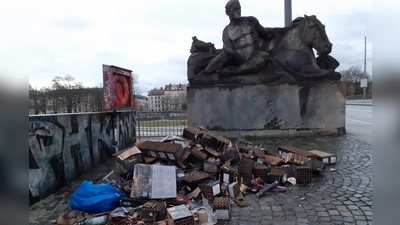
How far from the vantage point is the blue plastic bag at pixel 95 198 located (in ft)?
12.3

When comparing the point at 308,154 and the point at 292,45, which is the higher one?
the point at 292,45

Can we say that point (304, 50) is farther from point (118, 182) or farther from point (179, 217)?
point (179, 217)

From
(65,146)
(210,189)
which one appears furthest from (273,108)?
(65,146)

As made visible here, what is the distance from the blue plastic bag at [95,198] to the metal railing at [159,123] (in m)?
8.00

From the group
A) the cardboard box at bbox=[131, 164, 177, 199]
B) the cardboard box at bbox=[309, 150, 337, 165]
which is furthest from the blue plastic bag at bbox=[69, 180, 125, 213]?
the cardboard box at bbox=[309, 150, 337, 165]

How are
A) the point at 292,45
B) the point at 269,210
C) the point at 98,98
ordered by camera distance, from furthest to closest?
the point at 98,98 → the point at 292,45 → the point at 269,210

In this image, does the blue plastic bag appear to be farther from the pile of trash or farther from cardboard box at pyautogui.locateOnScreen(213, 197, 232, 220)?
cardboard box at pyautogui.locateOnScreen(213, 197, 232, 220)

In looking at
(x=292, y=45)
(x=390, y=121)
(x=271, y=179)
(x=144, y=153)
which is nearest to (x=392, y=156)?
(x=390, y=121)

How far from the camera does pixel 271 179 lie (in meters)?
4.89

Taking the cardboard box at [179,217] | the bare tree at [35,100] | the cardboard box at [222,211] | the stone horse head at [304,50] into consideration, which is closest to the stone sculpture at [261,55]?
the stone horse head at [304,50]

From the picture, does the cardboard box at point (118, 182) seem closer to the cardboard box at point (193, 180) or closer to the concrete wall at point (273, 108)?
the cardboard box at point (193, 180)

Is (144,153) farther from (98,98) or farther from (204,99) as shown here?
(98,98)

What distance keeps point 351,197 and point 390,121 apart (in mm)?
3815

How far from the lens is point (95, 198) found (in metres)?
3.84
